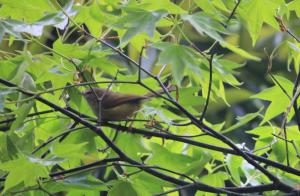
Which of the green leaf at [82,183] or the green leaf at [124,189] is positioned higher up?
the green leaf at [82,183]

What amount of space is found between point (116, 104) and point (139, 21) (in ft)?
1.91

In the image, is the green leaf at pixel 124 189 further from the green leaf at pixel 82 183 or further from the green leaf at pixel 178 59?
the green leaf at pixel 178 59

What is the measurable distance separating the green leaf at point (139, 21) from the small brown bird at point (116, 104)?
366 mm

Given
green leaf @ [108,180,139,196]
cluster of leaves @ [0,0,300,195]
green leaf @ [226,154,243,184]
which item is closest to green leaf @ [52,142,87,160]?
cluster of leaves @ [0,0,300,195]

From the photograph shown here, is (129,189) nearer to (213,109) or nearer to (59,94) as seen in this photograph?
(59,94)

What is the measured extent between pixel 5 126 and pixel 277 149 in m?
0.54

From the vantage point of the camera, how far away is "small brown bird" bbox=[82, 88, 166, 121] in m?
1.37

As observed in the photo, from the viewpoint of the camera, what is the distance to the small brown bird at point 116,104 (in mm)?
1366

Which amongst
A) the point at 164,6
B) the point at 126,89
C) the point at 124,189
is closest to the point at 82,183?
the point at 124,189

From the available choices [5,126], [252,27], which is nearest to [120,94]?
[5,126]

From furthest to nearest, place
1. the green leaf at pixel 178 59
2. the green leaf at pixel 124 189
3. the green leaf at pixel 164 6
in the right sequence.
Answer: the green leaf at pixel 124 189
the green leaf at pixel 164 6
the green leaf at pixel 178 59

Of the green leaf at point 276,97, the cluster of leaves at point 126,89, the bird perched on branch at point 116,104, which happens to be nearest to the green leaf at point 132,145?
the cluster of leaves at point 126,89

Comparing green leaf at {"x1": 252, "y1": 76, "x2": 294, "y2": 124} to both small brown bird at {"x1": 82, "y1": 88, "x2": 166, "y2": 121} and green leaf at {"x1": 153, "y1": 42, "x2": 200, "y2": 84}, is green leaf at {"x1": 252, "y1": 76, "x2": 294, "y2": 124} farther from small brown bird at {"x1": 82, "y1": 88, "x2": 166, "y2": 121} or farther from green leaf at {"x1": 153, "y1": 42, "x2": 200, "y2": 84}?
green leaf at {"x1": 153, "y1": 42, "x2": 200, "y2": 84}

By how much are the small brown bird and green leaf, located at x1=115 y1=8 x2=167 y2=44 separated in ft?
1.20
